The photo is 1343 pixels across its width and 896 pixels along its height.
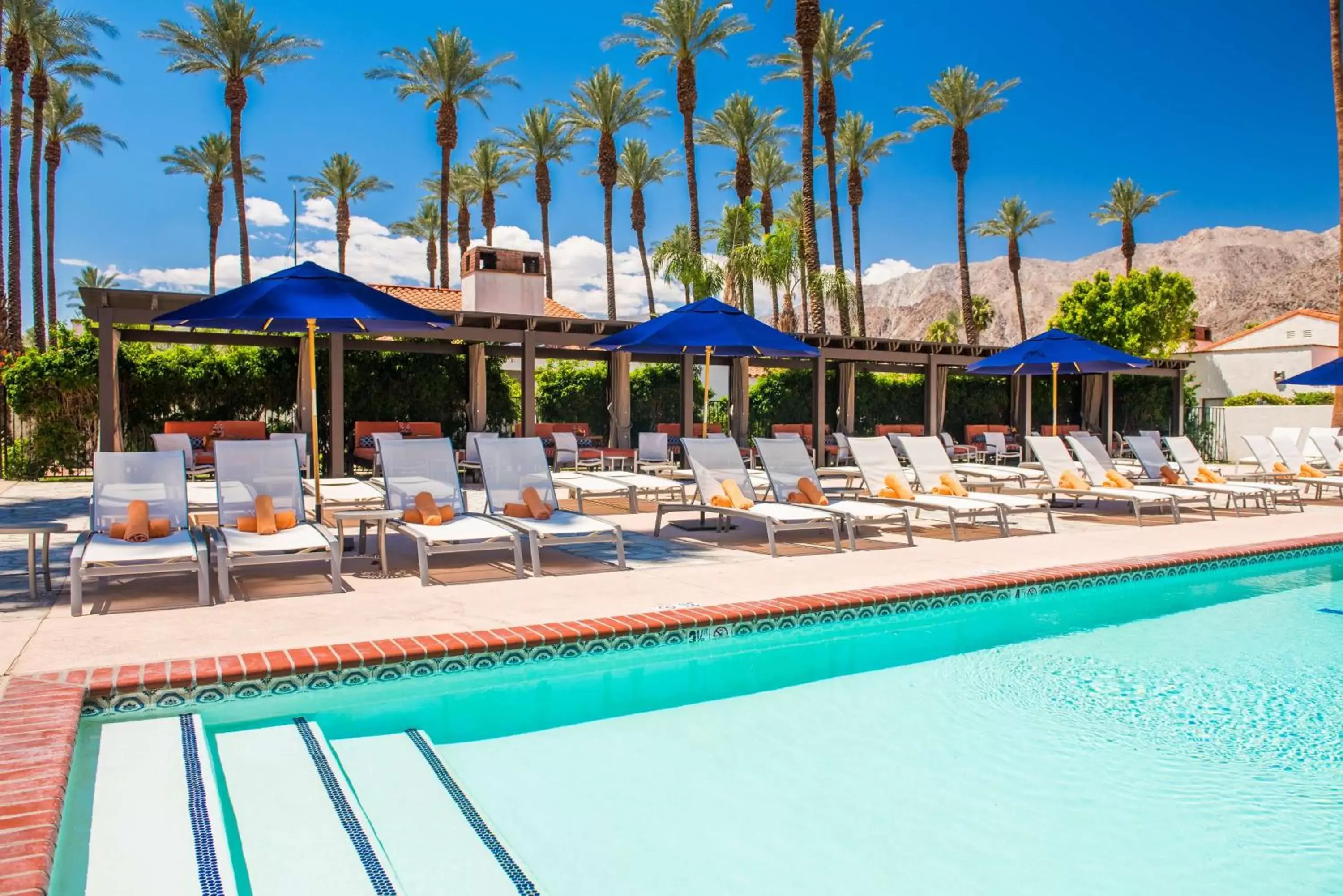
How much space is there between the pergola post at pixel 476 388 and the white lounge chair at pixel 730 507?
27.5ft

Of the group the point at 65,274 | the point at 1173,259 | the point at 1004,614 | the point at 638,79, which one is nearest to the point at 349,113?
the point at 638,79

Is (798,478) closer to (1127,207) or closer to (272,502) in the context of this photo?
(272,502)

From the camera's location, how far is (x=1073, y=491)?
35.0 feet

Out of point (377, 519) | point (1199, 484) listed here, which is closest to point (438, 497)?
point (377, 519)

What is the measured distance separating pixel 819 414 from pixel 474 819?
1657cm

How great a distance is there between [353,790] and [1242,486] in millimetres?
11399

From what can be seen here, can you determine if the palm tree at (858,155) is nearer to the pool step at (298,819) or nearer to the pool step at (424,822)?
the pool step at (424,822)

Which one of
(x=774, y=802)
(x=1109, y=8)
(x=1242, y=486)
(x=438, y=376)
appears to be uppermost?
(x=1109, y=8)

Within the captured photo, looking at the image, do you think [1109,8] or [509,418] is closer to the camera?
[509,418]

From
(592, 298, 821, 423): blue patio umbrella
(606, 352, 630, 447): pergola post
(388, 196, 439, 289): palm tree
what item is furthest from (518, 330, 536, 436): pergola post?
(388, 196, 439, 289): palm tree

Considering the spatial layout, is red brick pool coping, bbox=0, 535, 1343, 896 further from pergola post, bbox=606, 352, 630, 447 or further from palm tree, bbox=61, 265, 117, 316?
palm tree, bbox=61, 265, 117, 316

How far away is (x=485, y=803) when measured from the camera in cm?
332

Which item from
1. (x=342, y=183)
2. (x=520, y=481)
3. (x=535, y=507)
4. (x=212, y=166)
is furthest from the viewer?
(x=342, y=183)

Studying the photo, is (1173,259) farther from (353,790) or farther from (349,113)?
(353,790)
